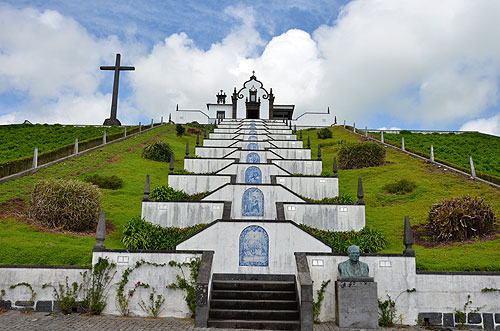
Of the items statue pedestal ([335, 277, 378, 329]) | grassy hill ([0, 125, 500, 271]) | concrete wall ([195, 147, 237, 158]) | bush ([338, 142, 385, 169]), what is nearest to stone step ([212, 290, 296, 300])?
statue pedestal ([335, 277, 378, 329])

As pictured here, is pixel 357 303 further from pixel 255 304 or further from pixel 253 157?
pixel 253 157

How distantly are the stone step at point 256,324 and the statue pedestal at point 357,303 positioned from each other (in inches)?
44.9

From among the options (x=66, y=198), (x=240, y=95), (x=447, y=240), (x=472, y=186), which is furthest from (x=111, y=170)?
(x=240, y=95)

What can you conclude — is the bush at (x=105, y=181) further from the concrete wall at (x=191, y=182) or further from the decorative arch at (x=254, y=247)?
the decorative arch at (x=254, y=247)

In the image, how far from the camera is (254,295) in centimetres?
971

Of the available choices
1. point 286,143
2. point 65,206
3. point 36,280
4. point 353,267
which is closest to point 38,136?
point 286,143

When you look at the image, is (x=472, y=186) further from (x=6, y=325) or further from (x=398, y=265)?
(x=6, y=325)

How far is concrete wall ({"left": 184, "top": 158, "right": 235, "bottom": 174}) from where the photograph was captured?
2098cm

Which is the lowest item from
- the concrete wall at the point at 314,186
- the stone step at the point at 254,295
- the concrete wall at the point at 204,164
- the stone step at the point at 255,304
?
the stone step at the point at 255,304

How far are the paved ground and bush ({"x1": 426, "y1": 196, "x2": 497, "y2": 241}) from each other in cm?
611

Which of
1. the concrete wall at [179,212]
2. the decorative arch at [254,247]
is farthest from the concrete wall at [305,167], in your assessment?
the decorative arch at [254,247]

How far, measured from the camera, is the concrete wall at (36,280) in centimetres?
943

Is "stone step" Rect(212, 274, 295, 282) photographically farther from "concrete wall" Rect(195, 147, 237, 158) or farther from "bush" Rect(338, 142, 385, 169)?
"bush" Rect(338, 142, 385, 169)

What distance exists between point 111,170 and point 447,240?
19.0 m
